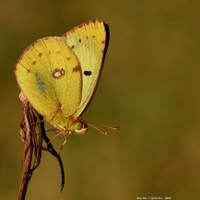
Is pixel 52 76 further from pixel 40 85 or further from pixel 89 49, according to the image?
pixel 89 49

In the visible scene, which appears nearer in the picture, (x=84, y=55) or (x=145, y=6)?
(x=84, y=55)

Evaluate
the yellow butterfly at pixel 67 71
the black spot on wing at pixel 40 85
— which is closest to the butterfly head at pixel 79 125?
the yellow butterfly at pixel 67 71

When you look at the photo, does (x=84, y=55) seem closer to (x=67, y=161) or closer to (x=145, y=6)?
(x=67, y=161)

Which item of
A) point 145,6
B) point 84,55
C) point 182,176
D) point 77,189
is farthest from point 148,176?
point 145,6

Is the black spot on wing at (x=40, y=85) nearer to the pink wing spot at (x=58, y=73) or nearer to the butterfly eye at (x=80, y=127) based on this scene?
the pink wing spot at (x=58, y=73)

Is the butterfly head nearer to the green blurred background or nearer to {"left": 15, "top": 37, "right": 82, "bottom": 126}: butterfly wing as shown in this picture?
{"left": 15, "top": 37, "right": 82, "bottom": 126}: butterfly wing

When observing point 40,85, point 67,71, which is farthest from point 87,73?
point 40,85

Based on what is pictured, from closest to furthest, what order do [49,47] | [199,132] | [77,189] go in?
[49,47] < [77,189] < [199,132]
